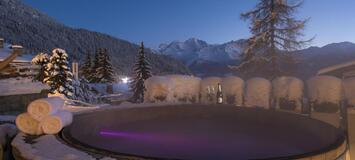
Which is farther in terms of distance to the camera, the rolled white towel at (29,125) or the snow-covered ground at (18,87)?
the snow-covered ground at (18,87)

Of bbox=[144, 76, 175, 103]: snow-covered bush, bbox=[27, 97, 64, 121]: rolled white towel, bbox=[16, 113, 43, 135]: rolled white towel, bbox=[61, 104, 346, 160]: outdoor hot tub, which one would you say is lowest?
bbox=[61, 104, 346, 160]: outdoor hot tub

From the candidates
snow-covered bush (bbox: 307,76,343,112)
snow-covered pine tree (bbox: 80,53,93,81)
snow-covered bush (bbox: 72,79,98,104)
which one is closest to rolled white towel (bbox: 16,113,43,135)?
snow-covered bush (bbox: 307,76,343,112)

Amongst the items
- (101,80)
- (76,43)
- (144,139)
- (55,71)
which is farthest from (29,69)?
(76,43)

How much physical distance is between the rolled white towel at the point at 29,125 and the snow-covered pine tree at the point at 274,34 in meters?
14.4

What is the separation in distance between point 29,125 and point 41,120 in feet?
0.45

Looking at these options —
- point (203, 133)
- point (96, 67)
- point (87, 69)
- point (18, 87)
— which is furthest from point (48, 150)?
point (87, 69)

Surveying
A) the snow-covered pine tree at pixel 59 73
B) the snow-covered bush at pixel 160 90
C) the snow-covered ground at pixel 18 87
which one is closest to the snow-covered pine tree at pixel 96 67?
the snow-covered pine tree at pixel 59 73

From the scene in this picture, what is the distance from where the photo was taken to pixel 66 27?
294ft

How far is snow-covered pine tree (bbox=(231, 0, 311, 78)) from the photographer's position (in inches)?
661

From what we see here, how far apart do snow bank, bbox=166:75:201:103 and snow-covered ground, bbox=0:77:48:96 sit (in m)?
4.24

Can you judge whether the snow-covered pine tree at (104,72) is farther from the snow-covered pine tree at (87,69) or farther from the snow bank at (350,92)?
the snow bank at (350,92)

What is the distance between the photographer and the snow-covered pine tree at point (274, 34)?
16.8 m

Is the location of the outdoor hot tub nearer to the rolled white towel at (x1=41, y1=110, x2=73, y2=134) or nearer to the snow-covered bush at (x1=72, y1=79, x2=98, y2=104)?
the rolled white towel at (x1=41, y1=110, x2=73, y2=134)

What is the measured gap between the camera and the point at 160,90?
6453 mm
